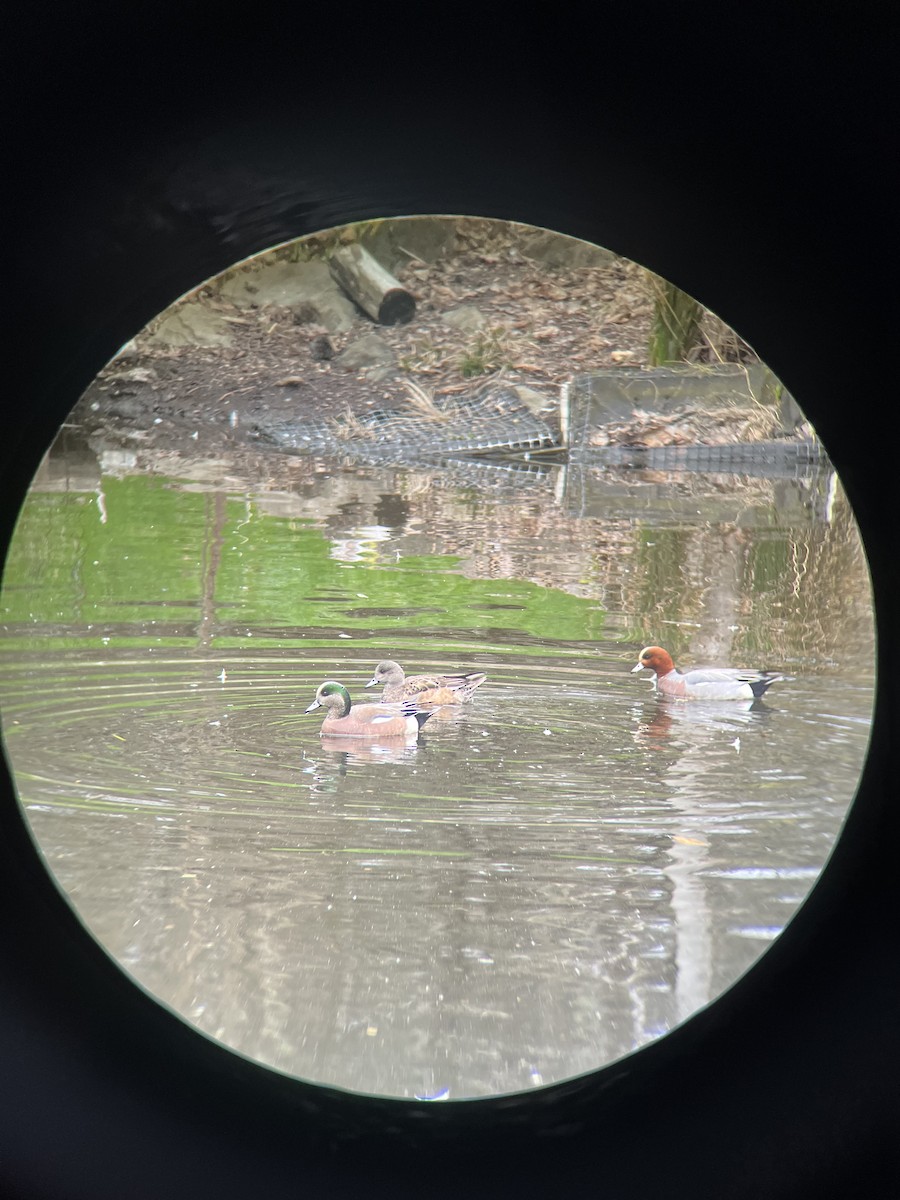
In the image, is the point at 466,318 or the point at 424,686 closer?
the point at 424,686

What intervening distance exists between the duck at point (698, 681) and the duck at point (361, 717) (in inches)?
28.2

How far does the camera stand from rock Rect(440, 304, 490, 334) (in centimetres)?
388

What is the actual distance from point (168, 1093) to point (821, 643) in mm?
2802

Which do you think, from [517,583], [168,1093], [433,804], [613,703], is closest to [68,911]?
[168,1093]

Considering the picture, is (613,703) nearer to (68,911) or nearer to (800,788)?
(800,788)

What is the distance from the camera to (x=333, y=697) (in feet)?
7.67

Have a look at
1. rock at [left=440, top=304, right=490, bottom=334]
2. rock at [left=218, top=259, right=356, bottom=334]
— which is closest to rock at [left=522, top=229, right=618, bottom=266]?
rock at [left=440, top=304, right=490, bottom=334]

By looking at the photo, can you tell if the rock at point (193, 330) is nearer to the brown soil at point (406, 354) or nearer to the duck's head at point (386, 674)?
the brown soil at point (406, 354)

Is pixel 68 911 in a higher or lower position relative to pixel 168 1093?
higher

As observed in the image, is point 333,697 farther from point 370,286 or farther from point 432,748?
point 370,286

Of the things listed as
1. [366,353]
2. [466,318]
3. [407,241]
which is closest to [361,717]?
[366,353]

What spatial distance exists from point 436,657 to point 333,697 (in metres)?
0.54

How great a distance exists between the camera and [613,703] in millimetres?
2584

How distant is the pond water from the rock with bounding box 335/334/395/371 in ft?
1.37
